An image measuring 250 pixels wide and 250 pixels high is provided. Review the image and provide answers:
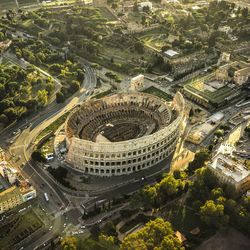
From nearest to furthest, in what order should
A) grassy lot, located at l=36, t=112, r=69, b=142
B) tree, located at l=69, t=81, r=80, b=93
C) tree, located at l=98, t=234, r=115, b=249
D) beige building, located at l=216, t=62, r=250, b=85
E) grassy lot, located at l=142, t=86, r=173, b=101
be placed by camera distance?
tree, located at l=98, t=234, r=115, b=249 < grassy lot, located at l=36, t=112, r=69, b=142 < grassy lot, located at l=142, t=86, r=173, b=101 < beige building, located at l=216, t=62, r=250, b=85 < tree, located at l=69, t=81, r=80, b=93

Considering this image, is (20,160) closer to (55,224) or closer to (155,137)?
(55,224)

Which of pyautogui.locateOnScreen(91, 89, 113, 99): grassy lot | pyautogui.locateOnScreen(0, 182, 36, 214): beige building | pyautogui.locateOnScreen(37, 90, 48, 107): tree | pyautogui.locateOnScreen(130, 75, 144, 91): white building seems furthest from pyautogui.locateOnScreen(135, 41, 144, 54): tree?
pyautogui.locateOnScreen(0, 182, 36, 214): beige building

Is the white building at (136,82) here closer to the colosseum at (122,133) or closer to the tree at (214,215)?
the colosseum at (122,133)

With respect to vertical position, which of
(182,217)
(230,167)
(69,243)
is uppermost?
(230,167)

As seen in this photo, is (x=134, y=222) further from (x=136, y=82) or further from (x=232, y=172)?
(x=136, y=82)

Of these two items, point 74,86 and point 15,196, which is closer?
point 15,196

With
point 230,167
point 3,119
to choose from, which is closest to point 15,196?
point 3,119

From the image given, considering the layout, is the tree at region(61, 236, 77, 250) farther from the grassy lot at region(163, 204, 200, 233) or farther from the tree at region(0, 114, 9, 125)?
the tree at region(0, 114, 9, 125)
